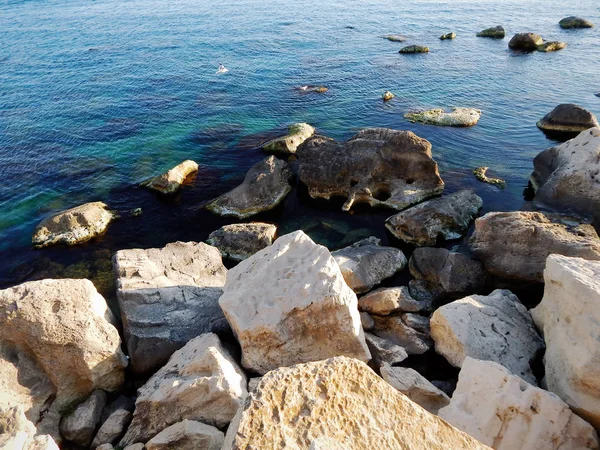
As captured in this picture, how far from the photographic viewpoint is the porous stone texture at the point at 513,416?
9.15 metres

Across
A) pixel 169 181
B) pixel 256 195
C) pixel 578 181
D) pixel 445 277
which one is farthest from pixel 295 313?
pixel 169 181

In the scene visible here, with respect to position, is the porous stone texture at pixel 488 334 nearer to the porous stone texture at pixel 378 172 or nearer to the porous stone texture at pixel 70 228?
the porous stone texture at pixel 378 172

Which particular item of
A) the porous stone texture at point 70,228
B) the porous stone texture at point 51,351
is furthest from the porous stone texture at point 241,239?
the porous stone texture at point 51,351

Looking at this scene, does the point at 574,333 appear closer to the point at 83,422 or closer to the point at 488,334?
the point at 488,334

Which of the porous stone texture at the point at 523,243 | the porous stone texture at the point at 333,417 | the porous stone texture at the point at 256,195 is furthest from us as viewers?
the porous stone texture at the point at 256,195

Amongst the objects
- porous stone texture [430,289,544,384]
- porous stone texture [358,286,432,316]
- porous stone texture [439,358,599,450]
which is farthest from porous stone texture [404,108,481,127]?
porous stone texture [439,358,599,450]

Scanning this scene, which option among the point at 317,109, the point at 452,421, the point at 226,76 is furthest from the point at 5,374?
the point at 226,76

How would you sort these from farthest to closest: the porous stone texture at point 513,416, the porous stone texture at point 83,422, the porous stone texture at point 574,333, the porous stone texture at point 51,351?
the porous stone texture at point 51,351 → the porous stone texture at point 83,422 → the porous stone texture at point 574,333 → the porous stone texture at point 513,416

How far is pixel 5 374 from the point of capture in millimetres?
11773

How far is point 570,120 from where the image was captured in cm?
3148

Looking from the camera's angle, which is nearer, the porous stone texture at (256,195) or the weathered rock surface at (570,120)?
the porous stone texture at (256,195)

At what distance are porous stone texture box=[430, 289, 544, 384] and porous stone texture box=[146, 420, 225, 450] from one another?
295 inches

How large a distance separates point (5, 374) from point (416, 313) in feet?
43.5

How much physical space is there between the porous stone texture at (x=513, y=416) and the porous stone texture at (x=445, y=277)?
6.73m
